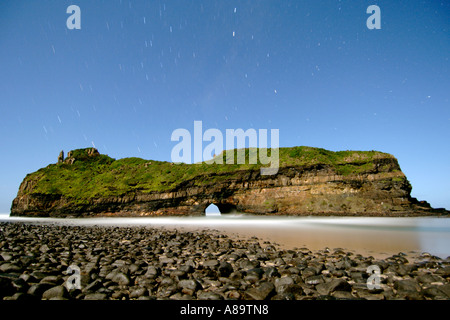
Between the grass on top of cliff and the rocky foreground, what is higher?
the grass on top of cliff

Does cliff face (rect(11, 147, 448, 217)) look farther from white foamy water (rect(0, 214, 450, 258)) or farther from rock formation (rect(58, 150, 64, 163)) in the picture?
white foamy water (rect(0, 214, 450, 258))

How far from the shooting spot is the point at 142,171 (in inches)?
2005

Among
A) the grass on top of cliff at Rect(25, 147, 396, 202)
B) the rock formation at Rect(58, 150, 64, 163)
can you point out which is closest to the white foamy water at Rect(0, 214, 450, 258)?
the grass on top of cliff at Rect(25, 147, 396, 202)

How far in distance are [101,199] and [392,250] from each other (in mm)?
49939

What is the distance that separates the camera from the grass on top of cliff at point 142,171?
40344 mm

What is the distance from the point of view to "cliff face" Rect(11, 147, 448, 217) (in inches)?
1416

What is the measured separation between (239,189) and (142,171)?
23.8m

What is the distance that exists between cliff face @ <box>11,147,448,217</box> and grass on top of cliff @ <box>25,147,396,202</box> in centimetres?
18

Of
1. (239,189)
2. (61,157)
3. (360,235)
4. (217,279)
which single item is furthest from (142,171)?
(217,279)

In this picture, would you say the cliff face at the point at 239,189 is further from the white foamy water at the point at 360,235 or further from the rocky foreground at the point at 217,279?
the rocky foreground at the point at 217,279

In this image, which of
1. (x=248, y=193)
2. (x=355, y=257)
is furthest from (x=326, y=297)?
(x=248, y=193)

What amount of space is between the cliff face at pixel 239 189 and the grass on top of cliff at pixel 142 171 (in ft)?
0.58
